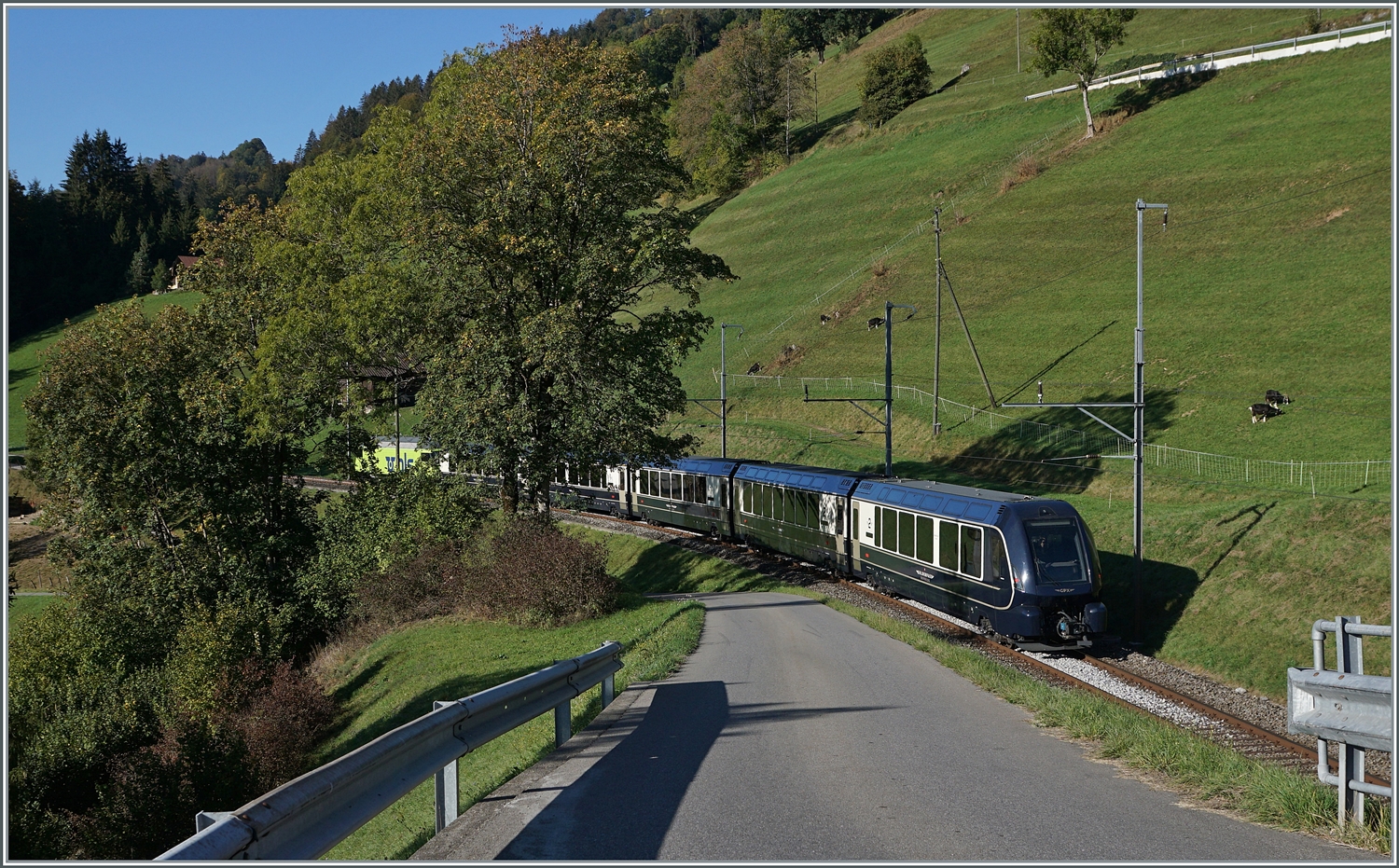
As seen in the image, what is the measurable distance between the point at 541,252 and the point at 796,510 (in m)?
11.6

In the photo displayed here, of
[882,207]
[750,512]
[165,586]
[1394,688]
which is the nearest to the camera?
[1394,688]

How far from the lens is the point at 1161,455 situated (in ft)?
117

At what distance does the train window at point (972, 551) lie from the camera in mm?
21922

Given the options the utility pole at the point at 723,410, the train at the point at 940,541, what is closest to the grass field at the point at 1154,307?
the utility pole at the point at 723,410

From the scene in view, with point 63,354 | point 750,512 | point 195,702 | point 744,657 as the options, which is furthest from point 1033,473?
point 63,354

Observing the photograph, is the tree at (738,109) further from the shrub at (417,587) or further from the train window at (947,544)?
the train window at (947,544)

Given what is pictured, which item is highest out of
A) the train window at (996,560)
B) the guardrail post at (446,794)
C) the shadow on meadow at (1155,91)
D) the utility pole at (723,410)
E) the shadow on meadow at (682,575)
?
the shadow on meadow at (1155,91)

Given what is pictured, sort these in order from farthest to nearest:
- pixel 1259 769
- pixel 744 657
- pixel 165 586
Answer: pixel 165 586 → pixel 744 657 → pixel 1259 769

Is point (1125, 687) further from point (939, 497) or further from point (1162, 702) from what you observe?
point (939, 497)

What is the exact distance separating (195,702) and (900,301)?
47.5 metres

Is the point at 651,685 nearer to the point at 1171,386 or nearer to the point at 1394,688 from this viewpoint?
the point at 1394,688

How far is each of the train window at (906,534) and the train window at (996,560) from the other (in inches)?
140

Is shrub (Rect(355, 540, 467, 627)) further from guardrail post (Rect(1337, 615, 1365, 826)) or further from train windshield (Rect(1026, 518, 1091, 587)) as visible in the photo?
guardrail post (Rect(1337, 615, 1365, 826))

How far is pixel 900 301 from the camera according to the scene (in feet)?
204
